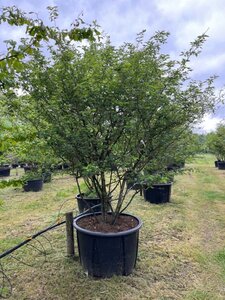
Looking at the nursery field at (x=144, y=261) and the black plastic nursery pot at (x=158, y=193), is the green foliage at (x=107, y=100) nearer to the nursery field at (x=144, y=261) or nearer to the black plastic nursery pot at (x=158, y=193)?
the nursery field at (x=144, y=261)

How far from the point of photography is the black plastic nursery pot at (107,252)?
2.33m

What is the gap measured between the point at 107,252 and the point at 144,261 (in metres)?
0.60

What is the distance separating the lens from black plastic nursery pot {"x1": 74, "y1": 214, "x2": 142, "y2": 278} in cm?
233

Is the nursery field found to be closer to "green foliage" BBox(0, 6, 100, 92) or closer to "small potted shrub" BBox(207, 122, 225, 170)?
"green foliage" BBox(0, 6, 100, 92)

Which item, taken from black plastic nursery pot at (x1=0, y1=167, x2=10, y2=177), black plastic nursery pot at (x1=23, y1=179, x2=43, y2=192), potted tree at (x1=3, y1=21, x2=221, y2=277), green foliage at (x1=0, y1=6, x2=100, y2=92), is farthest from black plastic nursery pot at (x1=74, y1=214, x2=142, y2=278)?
black plastic nursery pot at (x1=0, y1=167, x2=10, y2=177)

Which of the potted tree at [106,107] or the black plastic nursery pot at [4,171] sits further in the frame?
the black plastic nursery pot at [4,171]

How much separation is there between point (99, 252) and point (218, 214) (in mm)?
2988

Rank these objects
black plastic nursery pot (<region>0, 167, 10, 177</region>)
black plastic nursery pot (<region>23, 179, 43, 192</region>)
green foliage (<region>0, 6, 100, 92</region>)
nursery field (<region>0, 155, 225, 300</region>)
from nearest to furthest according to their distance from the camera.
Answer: green foliage (<region>0, 6, 100, 92</region>)
nursery field (<region>0, 155, 225, 300</region>)
black plastic nursery pot (<region>23, 179, 43, 192</region>)
black plastic nursery pot (<region>0, 167, 10, 177</region>)

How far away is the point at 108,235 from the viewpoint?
7.56 feet

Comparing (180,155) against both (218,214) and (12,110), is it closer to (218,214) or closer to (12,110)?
(12,110)

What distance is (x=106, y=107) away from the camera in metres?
2.33

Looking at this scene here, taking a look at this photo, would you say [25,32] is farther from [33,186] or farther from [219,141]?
[219,141]

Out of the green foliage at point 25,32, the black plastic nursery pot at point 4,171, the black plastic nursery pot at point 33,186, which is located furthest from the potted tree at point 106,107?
the black plastic nursery pot at point 4,171

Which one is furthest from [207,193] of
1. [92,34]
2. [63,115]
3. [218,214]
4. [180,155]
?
[92,34]
